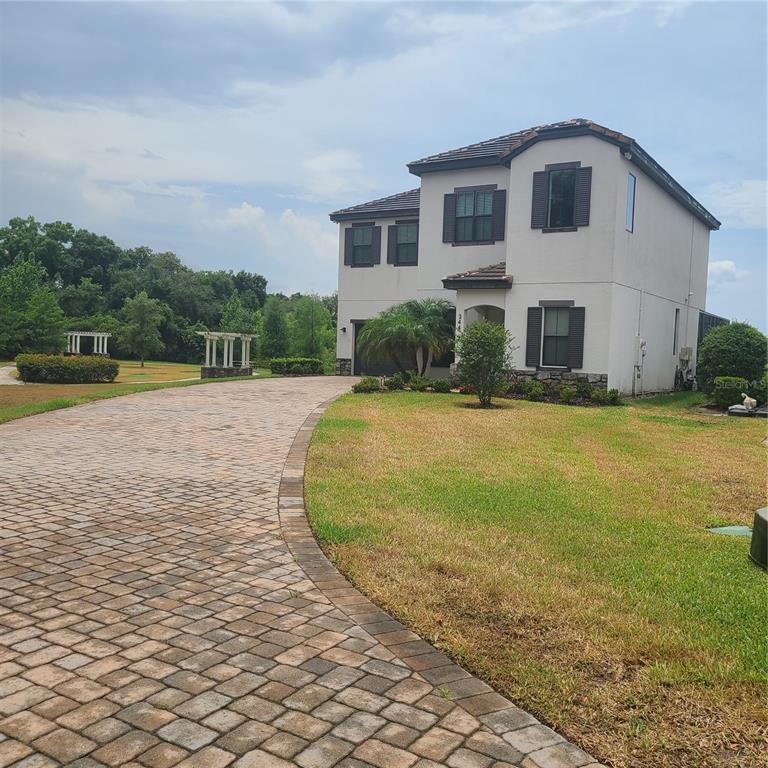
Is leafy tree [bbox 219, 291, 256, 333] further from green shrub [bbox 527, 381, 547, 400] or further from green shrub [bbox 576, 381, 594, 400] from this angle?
green shrub [bbox 576, 381, 594, 400]

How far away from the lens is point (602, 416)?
14602mm

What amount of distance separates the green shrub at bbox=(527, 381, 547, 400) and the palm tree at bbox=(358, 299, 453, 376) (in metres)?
3.74

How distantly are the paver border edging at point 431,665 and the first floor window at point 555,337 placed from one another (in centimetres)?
1355

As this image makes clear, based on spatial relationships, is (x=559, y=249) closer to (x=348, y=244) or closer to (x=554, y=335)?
(x=554, y=335)

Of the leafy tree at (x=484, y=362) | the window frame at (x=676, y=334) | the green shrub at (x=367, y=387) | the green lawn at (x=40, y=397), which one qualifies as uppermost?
the window frame at (x=676, y=334)

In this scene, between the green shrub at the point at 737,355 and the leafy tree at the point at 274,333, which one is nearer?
the green shrub at the point at 737,355

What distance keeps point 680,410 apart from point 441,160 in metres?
10.2

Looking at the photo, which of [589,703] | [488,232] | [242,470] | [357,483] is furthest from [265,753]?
[488,232]

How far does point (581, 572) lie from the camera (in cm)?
485

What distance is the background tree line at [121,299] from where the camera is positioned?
38.7m

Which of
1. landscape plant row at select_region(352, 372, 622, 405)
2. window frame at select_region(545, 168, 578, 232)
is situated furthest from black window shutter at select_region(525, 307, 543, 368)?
window frame at select_region(545, 168, 578, 232)

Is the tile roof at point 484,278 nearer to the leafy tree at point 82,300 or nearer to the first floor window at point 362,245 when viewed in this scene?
the first floor window at point 362,245

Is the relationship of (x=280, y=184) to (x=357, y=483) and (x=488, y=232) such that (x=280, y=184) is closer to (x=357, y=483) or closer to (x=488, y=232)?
(x=488, y=232)

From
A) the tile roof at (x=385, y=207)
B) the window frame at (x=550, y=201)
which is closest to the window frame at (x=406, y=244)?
the tile roof at (x=385, y=207)
